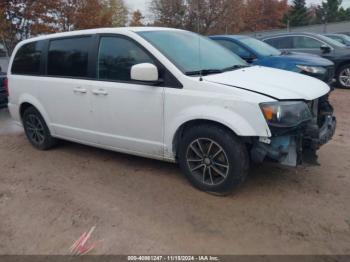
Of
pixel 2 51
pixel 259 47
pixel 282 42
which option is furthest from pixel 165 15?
pixel 259 47

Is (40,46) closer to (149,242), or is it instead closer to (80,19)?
(149,242)

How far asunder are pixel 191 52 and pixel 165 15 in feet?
114

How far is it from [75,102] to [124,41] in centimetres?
111

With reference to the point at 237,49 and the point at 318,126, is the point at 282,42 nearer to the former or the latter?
the point at 237,49

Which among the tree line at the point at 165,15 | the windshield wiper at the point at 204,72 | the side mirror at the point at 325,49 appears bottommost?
the windshield wiper at the point at 204,72

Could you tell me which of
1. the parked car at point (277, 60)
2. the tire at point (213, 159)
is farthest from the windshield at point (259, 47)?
the tire at point (213, 159)

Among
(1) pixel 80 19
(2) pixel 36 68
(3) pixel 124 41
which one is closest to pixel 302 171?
(3) pixel 124 41

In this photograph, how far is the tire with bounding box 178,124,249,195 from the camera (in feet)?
11.6

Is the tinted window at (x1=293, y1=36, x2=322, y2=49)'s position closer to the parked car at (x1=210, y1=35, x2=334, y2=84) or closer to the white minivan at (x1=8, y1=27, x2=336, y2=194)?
the parked car at (x1=210, y1=35, x2=334, y2=84)

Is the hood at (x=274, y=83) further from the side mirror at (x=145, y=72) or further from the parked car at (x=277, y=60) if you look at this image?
the parked car at (x=277, y=60)

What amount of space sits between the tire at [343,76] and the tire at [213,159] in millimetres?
7888

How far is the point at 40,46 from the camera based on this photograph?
5227 mm

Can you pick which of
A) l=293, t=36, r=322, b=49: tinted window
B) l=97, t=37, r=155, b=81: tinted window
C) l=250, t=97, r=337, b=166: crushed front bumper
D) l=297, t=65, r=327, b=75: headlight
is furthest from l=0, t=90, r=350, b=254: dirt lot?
l=293, t=36, r=322, b=49: tinted window

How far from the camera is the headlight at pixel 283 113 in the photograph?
3.28 meters
